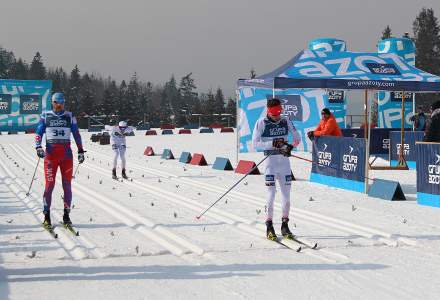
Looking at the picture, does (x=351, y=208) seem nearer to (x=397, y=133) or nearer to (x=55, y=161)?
(x=55, y=161)

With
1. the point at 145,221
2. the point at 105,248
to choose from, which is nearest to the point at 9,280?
the point at 105,248

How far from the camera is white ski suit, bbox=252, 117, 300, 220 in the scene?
24.6 ft

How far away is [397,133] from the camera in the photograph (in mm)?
18750

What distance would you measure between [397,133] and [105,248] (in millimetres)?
14095

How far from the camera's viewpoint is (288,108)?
24625mm

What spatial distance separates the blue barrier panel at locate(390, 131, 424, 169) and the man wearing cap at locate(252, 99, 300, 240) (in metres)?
11.5

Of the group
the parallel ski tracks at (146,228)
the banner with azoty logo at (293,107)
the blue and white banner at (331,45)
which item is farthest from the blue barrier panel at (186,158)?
the blue and white banner at (331,45)

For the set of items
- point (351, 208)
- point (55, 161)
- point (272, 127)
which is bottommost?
point (351, 208)

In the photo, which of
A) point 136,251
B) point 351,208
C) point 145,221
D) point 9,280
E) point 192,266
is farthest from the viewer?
point 351,208

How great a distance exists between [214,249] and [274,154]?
1552 mm

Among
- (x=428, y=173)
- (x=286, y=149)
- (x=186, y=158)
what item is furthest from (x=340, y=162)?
(x=186, y=158)

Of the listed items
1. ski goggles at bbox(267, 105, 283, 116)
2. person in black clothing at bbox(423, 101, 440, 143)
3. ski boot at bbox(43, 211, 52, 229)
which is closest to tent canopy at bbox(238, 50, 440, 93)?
person in black clothing at bbox(423, 101, 440, 143)

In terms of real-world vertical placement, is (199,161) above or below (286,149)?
below

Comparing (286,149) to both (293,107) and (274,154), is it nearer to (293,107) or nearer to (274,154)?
(274,154)
